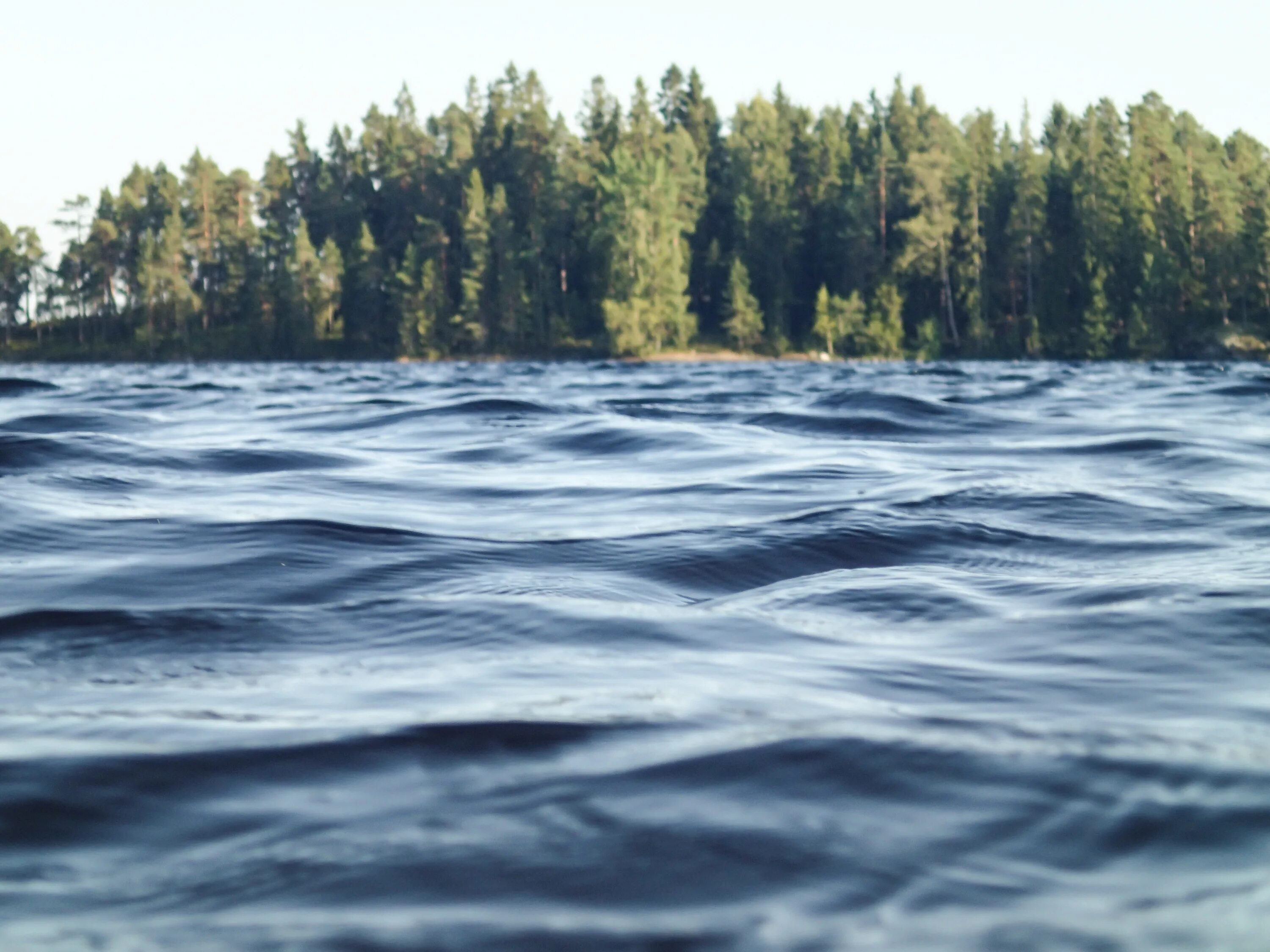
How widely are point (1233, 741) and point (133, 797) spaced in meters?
2.07

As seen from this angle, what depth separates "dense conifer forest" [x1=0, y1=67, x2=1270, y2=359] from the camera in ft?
250

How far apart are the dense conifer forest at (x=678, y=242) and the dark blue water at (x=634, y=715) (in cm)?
6604

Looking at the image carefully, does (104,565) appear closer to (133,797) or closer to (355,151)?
(133,797)

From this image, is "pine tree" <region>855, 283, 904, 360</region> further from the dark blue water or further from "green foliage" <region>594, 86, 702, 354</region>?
the dark blue water

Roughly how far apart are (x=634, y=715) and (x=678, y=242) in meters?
84.0

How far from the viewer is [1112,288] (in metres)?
76.8

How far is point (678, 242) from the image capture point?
85.2 meters

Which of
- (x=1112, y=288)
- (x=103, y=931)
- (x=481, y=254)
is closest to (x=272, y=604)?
(x=103, y=931)

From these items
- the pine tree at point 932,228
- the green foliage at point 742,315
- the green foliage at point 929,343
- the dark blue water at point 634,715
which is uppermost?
the pine tree at point 932,228

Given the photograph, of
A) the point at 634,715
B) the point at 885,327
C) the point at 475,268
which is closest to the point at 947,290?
the point at 885,327

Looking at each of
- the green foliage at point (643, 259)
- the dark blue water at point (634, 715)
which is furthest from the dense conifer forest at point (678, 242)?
the dark blue water at point (634, 715)

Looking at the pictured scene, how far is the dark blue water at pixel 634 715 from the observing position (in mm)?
1852

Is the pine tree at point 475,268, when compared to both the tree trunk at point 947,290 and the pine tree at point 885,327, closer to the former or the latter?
the pine tree at point 885,327

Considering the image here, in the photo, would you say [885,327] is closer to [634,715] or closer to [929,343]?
[929,343]
